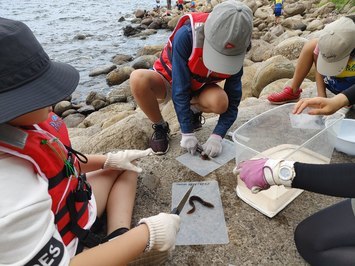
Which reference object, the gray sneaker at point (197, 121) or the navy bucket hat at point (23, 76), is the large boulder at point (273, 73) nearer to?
the gray sneaker at point (197, 121)

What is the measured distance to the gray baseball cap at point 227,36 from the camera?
6.89 ft

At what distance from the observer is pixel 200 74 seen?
102 inches

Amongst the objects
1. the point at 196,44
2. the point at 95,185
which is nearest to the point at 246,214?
the point at 95,185

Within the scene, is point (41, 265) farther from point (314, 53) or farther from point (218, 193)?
point (314, 53)

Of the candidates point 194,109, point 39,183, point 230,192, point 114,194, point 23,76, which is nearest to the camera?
point 23,76

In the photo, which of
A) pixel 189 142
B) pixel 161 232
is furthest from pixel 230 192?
pixel 161 232

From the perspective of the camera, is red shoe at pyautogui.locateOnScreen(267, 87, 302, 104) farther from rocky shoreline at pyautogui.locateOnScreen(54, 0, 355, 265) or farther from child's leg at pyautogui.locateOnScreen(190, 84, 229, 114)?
child's leg at pyautogui.locateOnScreen(190, 84, 229, 114)

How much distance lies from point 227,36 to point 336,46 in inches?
49.0

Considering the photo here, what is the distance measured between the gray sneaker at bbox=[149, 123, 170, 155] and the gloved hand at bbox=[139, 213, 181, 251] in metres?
1.28

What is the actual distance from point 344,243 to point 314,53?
235 cm

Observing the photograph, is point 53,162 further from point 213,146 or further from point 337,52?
point 337,52

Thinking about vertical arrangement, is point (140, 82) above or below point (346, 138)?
above

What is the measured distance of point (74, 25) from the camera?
1900cm

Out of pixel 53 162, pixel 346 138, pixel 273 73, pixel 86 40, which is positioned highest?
pixel 53 162
